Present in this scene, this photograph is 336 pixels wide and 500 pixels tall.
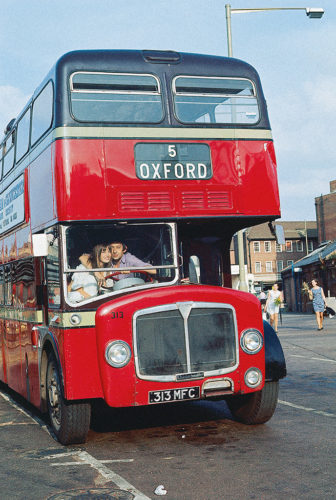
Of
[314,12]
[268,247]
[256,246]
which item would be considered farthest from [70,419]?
[268,247]

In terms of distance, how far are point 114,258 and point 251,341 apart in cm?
169

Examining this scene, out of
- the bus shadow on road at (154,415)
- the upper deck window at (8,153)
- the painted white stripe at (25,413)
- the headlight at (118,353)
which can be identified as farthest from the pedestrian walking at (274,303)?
the headlight at (118,353)

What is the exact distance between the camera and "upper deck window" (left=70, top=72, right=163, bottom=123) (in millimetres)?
7664

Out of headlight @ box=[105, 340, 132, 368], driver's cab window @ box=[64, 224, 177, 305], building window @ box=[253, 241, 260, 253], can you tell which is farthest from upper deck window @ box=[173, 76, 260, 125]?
building window @ box=[253, 241, 260, 253]

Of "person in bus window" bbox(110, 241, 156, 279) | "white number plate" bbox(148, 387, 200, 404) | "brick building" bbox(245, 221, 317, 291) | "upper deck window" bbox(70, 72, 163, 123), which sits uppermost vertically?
"brick building" bbox(245, 221, 317, 291)

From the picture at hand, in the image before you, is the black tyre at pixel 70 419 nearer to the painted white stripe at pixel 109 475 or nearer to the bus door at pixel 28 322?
the painted white stripe at pixel 109 475

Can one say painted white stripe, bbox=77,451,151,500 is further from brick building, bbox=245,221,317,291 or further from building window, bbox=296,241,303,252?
building window, bbox=296,241,303,252

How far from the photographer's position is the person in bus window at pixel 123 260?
760 centimetres

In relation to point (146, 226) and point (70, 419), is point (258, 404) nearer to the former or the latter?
point (70, 419)

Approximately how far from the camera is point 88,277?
7418mm

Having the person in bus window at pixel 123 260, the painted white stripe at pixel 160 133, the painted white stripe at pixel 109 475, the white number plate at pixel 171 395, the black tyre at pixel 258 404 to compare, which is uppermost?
the painted white stripe at pixel 160 133

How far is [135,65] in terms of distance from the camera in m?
7.99

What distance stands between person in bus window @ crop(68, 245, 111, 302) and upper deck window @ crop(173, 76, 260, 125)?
6.01ft

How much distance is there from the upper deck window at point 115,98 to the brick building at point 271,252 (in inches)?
3664
